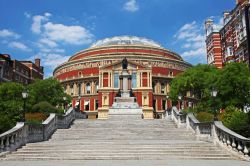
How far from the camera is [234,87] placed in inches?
1638

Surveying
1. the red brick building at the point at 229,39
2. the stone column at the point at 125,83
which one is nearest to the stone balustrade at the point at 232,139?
the stone column at the point at 125,83

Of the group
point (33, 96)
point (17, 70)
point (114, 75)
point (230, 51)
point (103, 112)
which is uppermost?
point (230, 51)

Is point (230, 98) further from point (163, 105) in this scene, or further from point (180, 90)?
point (163, 105)

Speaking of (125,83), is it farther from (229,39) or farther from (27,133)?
(229,39)

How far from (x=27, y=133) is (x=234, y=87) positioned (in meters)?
28.4

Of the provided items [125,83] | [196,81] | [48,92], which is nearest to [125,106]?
[125,83]

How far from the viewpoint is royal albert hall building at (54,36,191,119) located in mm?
80625

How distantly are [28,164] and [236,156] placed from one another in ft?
33.9

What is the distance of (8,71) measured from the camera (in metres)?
79.2

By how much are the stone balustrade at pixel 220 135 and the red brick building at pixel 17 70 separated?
58.2 m

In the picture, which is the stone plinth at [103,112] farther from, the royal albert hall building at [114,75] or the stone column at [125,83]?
the stone column at [125,83]

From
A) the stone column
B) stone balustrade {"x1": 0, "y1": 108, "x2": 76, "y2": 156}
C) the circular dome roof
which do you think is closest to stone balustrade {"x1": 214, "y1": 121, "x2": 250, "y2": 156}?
stone balustrade {"x1": 0, "y1": 108, "x2": 76, "y2": 156}

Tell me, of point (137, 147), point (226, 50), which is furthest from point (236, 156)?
point (226, 50)

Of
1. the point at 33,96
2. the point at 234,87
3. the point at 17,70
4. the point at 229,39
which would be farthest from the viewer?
the point at 17,70
